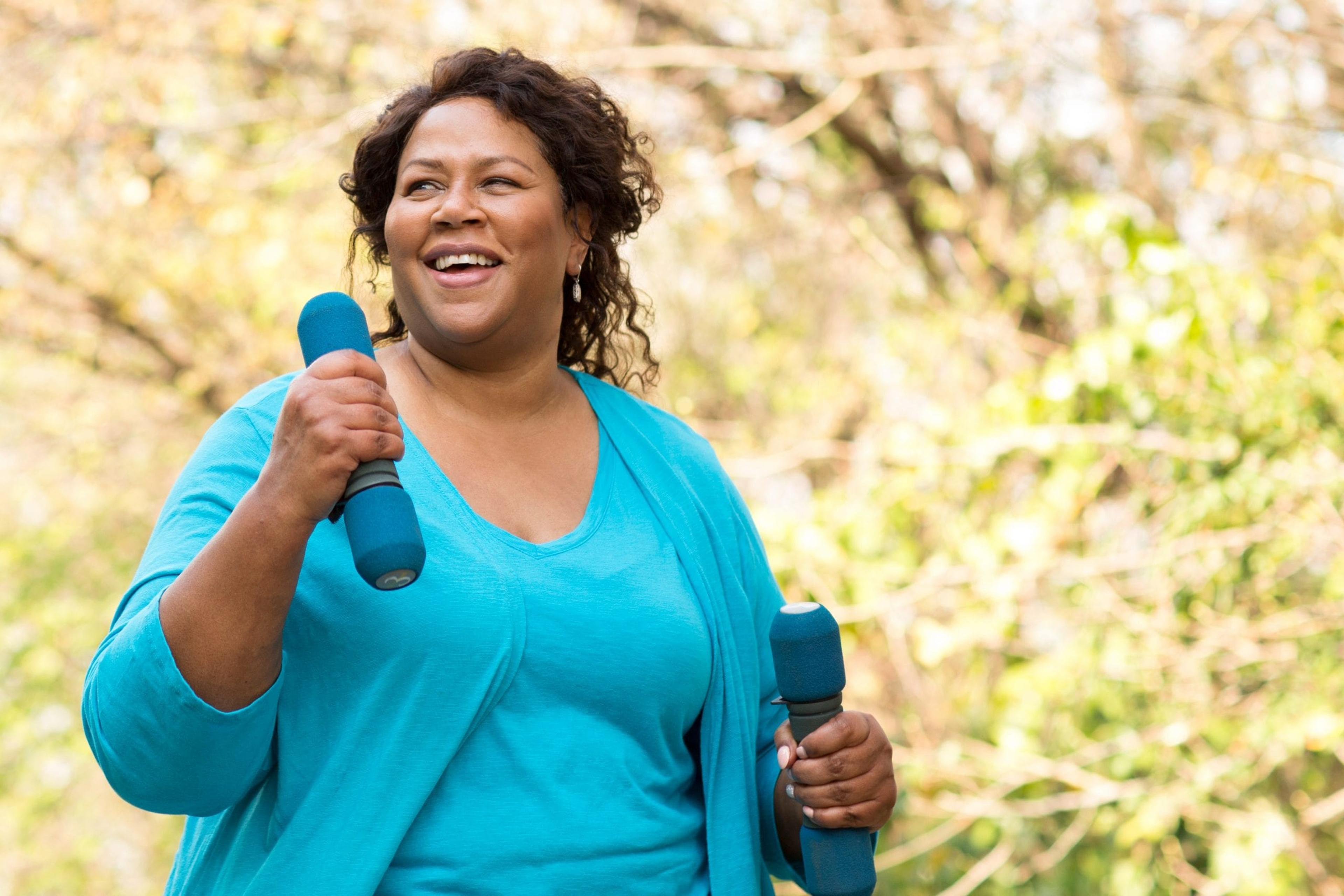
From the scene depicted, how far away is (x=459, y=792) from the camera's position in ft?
5.22

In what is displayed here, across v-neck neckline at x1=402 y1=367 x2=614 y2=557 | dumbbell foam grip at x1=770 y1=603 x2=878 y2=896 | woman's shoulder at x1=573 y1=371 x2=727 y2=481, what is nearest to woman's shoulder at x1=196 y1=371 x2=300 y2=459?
v-neck neckline at x1=402 y1=367 x2=614 y2=557

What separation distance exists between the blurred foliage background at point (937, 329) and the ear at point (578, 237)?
51 cm

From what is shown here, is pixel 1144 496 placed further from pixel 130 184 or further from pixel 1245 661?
pixel 130 184

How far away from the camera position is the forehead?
6.23ft

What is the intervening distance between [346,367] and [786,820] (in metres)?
0.93

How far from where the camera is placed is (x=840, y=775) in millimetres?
1684

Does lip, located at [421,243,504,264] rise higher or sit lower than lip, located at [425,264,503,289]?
higher

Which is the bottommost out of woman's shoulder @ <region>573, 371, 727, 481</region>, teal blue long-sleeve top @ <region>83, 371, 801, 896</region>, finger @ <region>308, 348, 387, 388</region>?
teal blue long-sleeve top @ <region>83, 371, 801, 896</region>

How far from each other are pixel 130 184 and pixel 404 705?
527 centimetres

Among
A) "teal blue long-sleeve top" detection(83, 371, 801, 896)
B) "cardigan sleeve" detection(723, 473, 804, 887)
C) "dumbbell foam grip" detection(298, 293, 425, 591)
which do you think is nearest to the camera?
"dumbbell foam grip" detection(298, 293, 425, 591)

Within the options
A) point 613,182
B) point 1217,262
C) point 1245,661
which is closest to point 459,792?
point 613,182

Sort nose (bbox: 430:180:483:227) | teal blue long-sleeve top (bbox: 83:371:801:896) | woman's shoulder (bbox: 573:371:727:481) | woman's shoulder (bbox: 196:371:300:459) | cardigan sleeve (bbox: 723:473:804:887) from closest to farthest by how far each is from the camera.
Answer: teal blue long-sleeve top (bbox: 83:371:801:896) < woman's shoulder (bbox: 196:371:300:459) < nose (bbox: 430:180:483:227) < cardigan sleeve (bbox: 723:473:804:887) < woman's shoulder (bbox: 573:371:727:481)

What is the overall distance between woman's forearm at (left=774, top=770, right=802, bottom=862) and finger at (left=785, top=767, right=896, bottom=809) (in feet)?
0.58

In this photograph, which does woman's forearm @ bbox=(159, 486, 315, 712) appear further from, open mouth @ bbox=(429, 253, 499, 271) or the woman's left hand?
the woman's left hand
